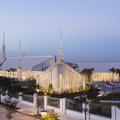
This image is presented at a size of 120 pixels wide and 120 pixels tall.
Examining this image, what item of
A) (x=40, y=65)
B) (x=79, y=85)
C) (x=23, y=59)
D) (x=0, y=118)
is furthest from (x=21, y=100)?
(x=23, y=59)

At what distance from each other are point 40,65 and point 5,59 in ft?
59.5

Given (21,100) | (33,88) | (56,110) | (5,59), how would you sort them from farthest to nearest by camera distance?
(5,59) < (33,88) < (21,100) < (56,110)

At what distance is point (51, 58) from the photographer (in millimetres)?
53312

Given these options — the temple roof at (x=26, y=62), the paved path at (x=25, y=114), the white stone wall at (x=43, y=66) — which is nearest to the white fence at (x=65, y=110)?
the paved path at (x=25, y=114)

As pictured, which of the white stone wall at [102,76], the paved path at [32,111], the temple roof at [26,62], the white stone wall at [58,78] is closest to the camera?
the paved path at [32,111]

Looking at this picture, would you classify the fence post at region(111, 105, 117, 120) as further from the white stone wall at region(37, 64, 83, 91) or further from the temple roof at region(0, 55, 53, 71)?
the temple roof at region(0, 55, 53, 71)

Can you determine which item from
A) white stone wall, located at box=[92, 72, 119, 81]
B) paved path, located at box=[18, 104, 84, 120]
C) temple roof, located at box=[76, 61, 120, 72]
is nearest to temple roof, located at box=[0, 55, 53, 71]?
temple roof, located at box=[76, 61, 120, 72]

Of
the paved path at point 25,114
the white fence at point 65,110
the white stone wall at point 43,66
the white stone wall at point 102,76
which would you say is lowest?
the paved path at point 25,114

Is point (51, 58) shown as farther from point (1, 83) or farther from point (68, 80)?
point (1, 83)

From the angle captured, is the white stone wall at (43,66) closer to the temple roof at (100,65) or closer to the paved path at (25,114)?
the temple roof at (100,65)

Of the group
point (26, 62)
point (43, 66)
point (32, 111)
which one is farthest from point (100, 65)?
point (32, 111)

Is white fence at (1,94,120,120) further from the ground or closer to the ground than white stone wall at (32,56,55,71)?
closer to the ground

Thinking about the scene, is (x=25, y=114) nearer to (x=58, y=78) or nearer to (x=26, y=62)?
(x=58, y=78)

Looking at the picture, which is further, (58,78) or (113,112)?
(58,78)
